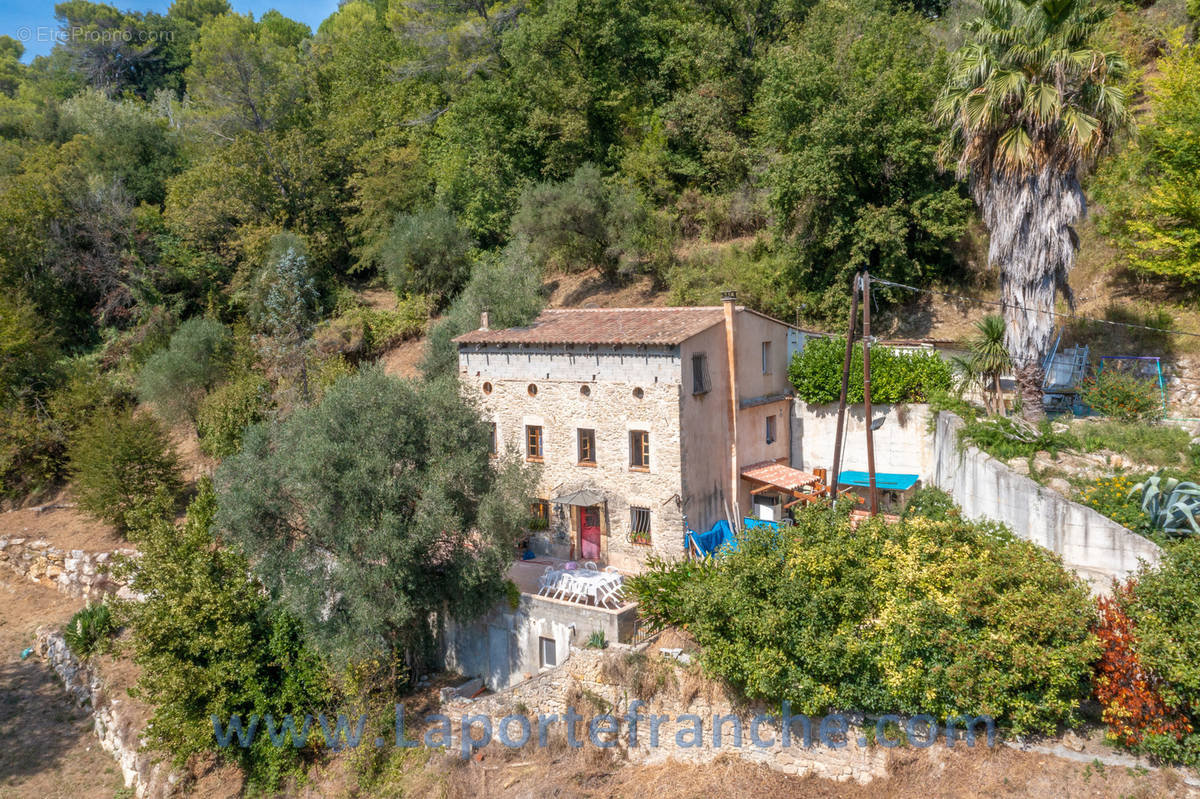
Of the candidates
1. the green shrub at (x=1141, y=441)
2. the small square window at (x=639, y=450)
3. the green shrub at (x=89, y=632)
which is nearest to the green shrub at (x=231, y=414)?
the green shrub at (x=89, y=632)

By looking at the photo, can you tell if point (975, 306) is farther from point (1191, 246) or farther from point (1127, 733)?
point (1127, 733)

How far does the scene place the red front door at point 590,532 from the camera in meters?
21.6

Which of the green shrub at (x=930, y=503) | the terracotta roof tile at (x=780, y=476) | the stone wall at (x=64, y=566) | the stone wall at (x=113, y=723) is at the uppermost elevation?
the terracotta roof tile at (x=780, y=476)

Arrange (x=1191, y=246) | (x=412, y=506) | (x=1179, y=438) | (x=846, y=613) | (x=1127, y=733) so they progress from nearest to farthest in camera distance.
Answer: (x=1127, y=733), (x=846, y=613), (x=1179, y=438), (x=412, y=506), (x=1191, y=246)

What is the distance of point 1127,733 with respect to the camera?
11.2 m

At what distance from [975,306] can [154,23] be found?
7457cm

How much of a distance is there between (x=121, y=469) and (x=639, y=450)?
19426mm

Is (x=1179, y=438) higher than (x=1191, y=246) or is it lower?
lower

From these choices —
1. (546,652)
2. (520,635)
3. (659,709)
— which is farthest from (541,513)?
(659,709)

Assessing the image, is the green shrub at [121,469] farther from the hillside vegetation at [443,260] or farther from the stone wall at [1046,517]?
the stone wall at [1046,517]

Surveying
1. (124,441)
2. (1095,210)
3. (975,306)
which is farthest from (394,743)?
(1095,210)

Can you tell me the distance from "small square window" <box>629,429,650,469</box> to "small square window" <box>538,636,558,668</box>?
5.15m

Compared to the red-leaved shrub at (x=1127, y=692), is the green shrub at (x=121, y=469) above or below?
above

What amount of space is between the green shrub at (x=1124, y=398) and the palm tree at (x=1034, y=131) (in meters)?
1.39
